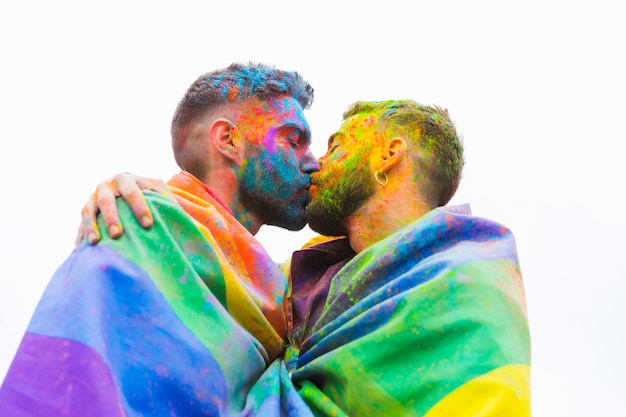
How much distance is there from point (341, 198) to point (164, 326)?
144 cm

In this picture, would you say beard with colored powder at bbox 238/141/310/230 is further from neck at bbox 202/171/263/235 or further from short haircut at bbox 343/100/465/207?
short haircut at bbox 343/100/465/207

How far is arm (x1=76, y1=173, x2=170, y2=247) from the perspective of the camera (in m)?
2.81

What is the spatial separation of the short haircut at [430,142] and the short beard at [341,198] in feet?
0.85

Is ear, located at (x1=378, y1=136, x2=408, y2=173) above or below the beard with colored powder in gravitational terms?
above

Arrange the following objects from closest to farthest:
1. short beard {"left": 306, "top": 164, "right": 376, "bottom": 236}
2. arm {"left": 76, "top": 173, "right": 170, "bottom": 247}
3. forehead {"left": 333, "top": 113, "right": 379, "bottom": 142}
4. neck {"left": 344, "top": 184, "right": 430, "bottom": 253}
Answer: arm {"left": 76, "top": 173, "right": 170, "bottom": 247} < neck {"left": 344, "top": 184, "right": 430, "bottom": 253} < short beard {"left": 306, "top": 164, "right": 376, "bottom": 236} < forehead {"left": 333, "top": 113, "right": 379, "bottom": 142}

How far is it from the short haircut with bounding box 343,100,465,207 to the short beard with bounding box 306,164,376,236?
0.26 metres

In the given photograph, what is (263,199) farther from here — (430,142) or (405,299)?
(405,299)

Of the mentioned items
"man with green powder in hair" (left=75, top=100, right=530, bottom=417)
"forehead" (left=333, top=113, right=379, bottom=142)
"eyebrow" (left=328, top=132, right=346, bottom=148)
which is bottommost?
"man with green powder in hair" (left=75, top=100, right=530, bottom=417)

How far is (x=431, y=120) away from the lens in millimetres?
4012

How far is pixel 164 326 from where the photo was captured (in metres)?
2.62

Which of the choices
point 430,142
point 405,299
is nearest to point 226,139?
point 430,142

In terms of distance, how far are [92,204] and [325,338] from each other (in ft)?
3.31

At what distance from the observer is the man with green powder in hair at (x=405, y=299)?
2.71 meters

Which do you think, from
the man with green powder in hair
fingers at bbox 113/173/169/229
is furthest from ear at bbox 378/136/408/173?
fingers at bbox 113/173/169/229
